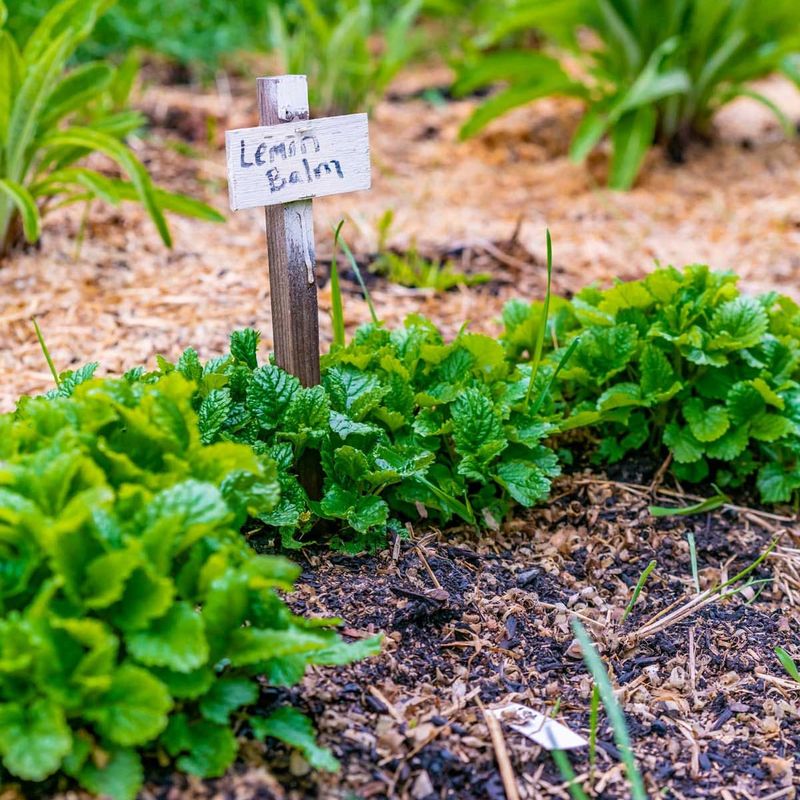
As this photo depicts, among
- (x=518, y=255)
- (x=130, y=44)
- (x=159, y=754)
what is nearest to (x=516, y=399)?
(x=159, y=754)

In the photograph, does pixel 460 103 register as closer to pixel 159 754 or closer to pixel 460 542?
pixel 460 542

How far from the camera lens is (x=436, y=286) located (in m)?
3.03

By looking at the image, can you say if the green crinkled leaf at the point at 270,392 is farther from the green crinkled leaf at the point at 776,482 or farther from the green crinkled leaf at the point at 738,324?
the green crinkled leaf at the point at 776,482

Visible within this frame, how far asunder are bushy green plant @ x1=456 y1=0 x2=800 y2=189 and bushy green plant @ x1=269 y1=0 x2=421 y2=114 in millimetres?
400

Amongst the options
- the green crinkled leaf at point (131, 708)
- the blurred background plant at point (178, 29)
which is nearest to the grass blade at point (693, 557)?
the green crinkled leaf at point (131, 708)

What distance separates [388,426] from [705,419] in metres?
0.79

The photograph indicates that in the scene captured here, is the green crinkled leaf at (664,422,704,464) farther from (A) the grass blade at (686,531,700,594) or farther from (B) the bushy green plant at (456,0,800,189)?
(B) the bushy green plant at (456,0,800,189)

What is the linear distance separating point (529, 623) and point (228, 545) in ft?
2.38

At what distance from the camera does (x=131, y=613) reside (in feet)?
4.28

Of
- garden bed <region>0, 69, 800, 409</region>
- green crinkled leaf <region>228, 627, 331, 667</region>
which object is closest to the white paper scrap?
green crinkled leaf <region>228, 627, 331, 667</region>

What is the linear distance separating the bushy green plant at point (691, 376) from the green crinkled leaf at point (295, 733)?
3.43 ft

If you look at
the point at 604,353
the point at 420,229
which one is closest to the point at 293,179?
the point at 604,353

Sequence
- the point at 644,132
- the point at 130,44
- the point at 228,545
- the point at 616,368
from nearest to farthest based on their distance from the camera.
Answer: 1. the point at 228,545
2. the point at 616,368
3. the point at 644,132
4. the point at 130,44

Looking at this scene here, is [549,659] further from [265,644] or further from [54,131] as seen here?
[54,131]
